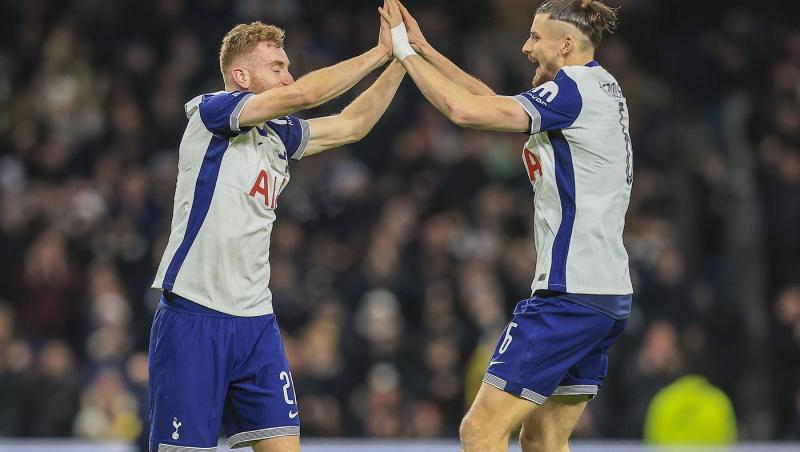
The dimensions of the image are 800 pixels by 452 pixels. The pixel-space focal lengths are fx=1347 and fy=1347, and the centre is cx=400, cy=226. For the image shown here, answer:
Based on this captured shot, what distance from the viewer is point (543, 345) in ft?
18.6

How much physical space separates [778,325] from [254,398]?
24.8 ft

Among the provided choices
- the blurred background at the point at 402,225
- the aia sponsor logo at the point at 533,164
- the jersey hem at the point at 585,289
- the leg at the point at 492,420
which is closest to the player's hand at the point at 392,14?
the aia sponsor logo at the point at 533,164

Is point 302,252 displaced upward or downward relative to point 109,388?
upward

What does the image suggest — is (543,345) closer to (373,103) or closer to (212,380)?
(212,380)

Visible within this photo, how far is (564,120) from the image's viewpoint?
223 inches

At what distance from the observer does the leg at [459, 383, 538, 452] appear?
5.62 metres

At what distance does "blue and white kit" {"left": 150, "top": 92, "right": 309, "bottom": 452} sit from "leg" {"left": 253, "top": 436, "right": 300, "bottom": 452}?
3 cm

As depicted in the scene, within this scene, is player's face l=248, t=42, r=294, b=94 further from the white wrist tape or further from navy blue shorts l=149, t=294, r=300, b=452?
navy blue shorts l=149, t=294, r=300, b=452

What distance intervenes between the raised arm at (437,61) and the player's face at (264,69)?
654 millimetres

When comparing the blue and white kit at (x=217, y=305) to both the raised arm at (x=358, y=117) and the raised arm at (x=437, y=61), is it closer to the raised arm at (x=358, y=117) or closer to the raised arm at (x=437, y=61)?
the raised arm at (x=358, y=117)

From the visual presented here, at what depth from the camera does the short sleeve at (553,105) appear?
5.62 meters

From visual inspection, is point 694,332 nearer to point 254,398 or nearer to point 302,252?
point 302,252

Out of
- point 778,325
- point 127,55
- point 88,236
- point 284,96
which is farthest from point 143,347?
point 284,96

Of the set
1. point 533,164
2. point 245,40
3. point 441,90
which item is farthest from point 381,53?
point 533,164
